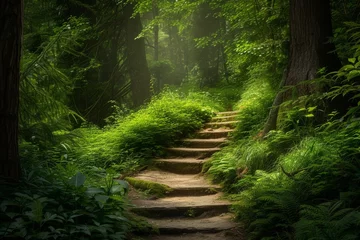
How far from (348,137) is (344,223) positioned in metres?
1.98

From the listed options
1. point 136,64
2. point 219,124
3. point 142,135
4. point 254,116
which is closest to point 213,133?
point 219,124

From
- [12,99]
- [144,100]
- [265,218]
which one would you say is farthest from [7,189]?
[144,100]

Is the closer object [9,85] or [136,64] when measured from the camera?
[9,85]

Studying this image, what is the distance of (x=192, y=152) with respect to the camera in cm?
1041

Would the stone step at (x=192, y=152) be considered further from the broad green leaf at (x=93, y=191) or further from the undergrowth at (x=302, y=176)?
the broad green leaf at (x=93, y=191)

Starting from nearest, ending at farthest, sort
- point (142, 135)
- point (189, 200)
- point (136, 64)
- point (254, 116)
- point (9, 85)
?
point (9, 85) < point (189, 200) < point (254, 116) < point (142, 135) < point (136, 64)

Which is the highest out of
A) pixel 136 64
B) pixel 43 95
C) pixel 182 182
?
Result: pixel 136 64

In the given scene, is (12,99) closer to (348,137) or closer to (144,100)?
(348,137)

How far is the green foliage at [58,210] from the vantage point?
432 centimetres

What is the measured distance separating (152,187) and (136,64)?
367 inches

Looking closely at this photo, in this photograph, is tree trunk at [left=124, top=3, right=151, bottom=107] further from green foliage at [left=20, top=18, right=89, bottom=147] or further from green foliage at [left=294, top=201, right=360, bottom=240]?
green foliage at [left=294, top=201, right=360, bottom=240]

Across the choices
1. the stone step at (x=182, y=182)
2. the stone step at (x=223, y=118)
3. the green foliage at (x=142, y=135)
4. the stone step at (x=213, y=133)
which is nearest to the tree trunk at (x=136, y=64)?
the green foliage at (x=142, y=135)

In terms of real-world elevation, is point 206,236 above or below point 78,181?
below

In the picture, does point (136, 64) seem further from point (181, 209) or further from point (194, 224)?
point (194, 224)
